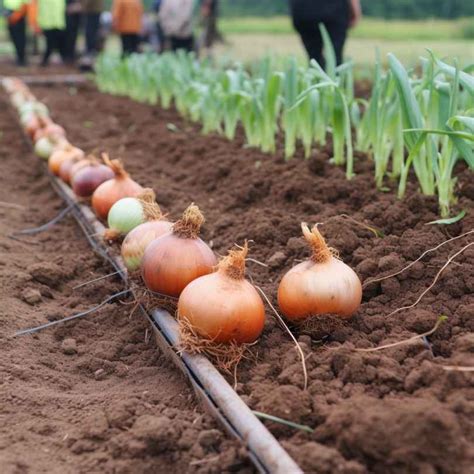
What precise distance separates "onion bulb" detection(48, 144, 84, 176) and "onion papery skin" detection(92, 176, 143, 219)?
1.22 meters

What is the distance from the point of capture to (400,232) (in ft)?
10.5

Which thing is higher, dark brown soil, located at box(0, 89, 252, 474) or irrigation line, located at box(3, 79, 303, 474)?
irrigation line, located at box(3, 79, 303, 474)

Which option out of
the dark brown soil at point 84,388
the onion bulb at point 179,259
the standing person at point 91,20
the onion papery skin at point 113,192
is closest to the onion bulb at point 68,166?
the dark brown soil at point 84,388

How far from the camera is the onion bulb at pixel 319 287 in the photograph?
2398 millimetres

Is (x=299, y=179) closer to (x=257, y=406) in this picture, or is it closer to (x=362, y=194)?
(x=362, y=194)

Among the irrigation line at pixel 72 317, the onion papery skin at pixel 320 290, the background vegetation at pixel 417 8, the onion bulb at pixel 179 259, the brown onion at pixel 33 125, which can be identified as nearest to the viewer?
the onion papery skin at pixel 320 290

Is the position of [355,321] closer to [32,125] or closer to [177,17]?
[32,125]

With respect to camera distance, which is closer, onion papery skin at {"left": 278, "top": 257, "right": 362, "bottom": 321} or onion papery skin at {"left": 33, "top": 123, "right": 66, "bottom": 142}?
onion papery skin at {"left": 278, "top": 257, "right": 362, "bottom": 321}

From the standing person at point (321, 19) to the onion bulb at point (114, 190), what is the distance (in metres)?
2.93

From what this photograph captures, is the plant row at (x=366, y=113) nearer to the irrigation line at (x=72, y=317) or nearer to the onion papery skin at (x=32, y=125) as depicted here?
Answer: the irrigation line at (x=72, y=317)

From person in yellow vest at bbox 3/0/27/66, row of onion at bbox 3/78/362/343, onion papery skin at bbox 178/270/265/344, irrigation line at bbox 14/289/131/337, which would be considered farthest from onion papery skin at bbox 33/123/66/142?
person in yellow vest at bbox 3/0/27/66

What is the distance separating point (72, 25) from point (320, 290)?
486 inches

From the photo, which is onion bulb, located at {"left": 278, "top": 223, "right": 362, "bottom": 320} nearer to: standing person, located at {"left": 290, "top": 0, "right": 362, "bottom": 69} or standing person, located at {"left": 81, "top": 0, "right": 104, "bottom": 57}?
standing person, located at {"left": 290, "top": 0, "right": 362, "bottom": 69}

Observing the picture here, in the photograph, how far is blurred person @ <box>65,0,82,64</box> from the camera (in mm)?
13219
